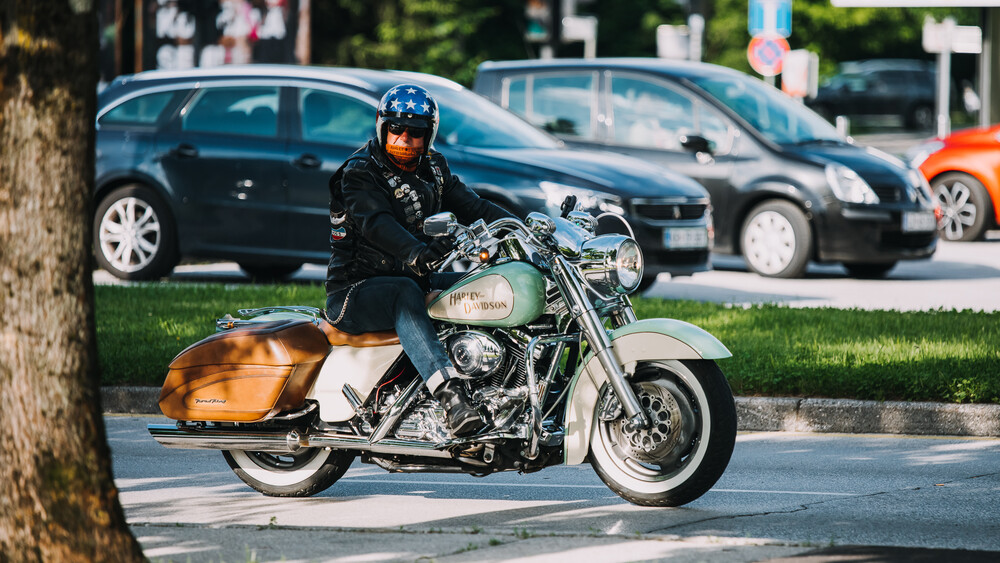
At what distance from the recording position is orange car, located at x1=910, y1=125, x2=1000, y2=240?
54.0ft

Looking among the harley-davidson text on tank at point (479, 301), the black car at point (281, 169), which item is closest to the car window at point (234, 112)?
the black car at point (281, 169)

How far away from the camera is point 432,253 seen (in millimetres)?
5297

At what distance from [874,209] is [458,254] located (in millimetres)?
8393

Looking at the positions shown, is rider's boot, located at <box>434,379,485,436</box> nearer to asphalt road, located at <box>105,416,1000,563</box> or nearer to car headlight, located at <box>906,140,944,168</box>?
asphalt road, located at <box>105,416,1000,563</box>

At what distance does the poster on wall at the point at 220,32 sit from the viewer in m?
18.3

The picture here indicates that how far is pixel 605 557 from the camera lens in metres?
4.76

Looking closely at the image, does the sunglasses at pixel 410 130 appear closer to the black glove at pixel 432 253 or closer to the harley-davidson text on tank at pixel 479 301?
the black glove at pixel 432 253

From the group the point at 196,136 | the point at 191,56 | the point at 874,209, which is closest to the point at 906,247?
the point at 874,209

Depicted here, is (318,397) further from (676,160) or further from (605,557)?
(676,160)

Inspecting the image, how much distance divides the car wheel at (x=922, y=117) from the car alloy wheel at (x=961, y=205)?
1264 inches

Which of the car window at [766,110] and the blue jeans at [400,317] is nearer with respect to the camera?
the blue jeans at [400,317]

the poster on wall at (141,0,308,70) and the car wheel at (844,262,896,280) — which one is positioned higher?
the poster on wall at (141,0,308,70)

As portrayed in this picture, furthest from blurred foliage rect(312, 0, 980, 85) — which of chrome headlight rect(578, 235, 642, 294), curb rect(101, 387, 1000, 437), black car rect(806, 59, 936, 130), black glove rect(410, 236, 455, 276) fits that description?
black glove rect(410, 236, 455, 276)

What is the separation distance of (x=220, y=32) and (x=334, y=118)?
7394 millimetres
